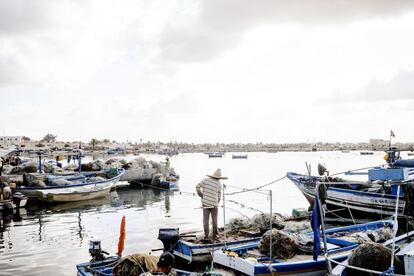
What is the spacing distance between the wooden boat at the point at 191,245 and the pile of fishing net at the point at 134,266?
238 centimetres

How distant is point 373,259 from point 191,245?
5.41m

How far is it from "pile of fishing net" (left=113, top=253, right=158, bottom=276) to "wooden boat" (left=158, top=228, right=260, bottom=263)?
2.38 meters

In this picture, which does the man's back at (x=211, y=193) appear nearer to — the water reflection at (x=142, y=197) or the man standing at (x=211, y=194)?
the man standing at (x=211, y=194)

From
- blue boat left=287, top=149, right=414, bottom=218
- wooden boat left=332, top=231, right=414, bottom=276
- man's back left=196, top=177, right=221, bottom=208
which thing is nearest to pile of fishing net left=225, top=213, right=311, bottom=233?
man's back left=196, top=177, right=221, bottom=208

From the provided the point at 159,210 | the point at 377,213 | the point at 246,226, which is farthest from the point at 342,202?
the point at 159,210

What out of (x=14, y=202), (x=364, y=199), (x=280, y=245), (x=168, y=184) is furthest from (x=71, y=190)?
(x=280, y=245)

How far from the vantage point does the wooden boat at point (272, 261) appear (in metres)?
9.57

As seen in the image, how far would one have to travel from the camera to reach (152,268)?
9.35 m

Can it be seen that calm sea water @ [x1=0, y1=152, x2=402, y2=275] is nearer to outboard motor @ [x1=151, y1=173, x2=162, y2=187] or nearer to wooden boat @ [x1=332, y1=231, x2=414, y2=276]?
outboard motor @ [x1=151, y1=173, x2=162, y2=187]

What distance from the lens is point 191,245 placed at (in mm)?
11930

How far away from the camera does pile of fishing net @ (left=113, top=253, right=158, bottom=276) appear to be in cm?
918

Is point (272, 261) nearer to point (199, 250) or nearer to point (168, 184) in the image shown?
point (199, 250)

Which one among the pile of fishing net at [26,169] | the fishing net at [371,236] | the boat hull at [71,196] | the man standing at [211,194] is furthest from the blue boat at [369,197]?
the pile of fishing net at [26,169]

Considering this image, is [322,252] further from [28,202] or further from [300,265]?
[28,202]
